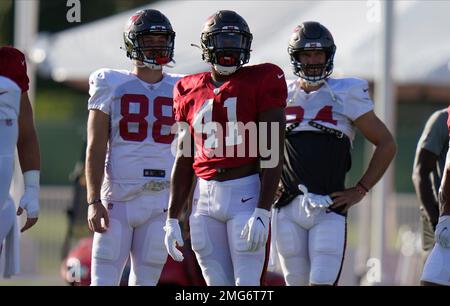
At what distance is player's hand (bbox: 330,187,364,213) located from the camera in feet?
22.1

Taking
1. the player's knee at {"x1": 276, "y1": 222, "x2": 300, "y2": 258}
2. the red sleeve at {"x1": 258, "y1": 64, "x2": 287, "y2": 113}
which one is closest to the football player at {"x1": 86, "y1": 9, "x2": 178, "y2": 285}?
the player's knee at {"x1": 276, "y1": 222, "x2": 300, "y2": 258}

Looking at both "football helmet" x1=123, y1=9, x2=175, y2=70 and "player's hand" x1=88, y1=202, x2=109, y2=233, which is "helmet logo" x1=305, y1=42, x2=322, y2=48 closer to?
"football helmet" x1=123, y1=9, x2=175, y2=70

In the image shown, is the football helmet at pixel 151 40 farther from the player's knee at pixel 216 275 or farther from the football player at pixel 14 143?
the player's knee at pixel 216 275

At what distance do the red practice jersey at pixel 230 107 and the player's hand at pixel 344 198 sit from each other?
1.01 m

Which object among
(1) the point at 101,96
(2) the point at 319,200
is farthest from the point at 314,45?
(1) the point at 101,96

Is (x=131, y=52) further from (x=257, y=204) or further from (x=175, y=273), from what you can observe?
(x=175, y=273)

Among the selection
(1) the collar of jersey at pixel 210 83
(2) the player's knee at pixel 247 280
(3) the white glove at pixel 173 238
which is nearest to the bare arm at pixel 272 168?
(1) the collar of jersey at pixel 210 83

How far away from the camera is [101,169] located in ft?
21.3

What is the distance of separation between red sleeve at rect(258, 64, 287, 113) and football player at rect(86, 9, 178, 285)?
93cm

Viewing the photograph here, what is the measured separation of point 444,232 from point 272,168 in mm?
1162

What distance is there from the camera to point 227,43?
5.90 metres

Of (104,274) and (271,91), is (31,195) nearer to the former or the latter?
(104,274)

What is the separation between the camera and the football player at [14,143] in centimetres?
564

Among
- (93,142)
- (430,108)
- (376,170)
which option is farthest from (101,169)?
(430,108)
